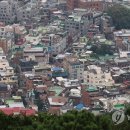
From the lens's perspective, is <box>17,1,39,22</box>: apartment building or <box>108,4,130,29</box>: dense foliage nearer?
<box>108,4,130,29</box>: dense foliage

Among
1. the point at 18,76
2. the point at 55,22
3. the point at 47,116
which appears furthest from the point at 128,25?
the point at 47,116

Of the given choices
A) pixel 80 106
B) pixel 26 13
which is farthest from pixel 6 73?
pixel 26 13

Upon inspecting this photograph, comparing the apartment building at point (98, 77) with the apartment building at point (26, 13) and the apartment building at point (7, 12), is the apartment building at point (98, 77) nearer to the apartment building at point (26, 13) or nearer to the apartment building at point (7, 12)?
the apartment building at point (26, 13)

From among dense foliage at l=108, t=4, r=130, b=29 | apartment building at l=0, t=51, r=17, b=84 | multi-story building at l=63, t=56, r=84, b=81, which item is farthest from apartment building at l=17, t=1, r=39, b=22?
multi-story building at l=63, t=56, r=84, b=81

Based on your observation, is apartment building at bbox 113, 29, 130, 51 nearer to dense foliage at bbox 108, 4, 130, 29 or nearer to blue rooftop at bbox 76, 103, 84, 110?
dense foliage at bbox 108, 4, 130, 29

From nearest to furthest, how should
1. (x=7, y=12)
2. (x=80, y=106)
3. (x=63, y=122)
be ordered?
(x=63, y=122) → (x=80, y=106) → (x=7, y=12)

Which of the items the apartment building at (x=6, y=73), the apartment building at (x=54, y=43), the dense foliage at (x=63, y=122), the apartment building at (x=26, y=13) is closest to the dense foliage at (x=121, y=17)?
the apartment building at (x=26, y=13)

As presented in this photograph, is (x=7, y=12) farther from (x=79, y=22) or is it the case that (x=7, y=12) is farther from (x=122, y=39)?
(x=122, y=39)
